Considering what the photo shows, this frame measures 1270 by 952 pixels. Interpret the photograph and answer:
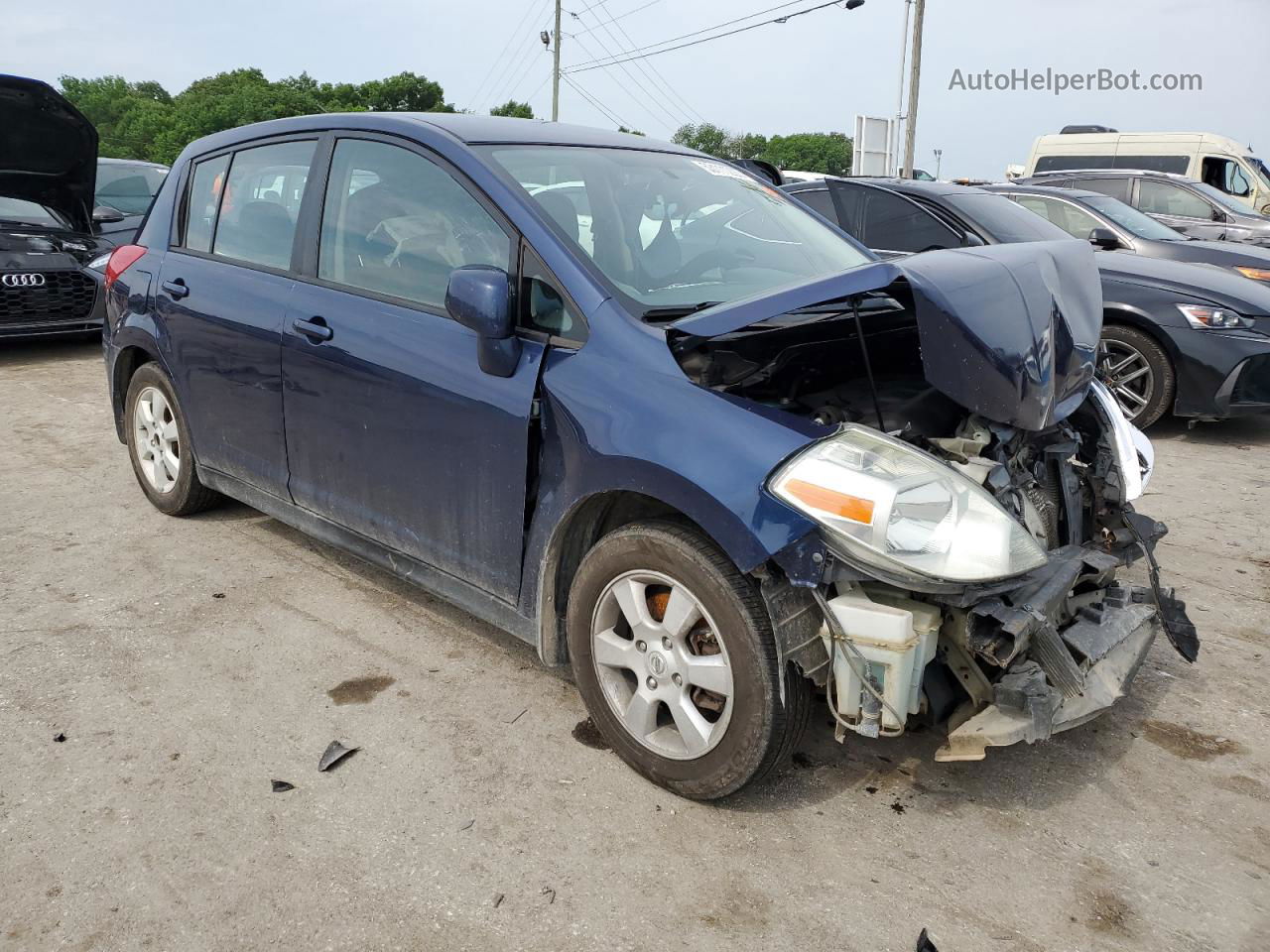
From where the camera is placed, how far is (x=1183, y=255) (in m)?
8.15

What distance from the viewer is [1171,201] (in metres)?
11.8

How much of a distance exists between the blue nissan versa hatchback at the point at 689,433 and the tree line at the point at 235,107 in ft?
168

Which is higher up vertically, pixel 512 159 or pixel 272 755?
pixel 512 159

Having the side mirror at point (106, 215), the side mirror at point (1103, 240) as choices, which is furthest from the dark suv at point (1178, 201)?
the side mirror at point (106, 215)

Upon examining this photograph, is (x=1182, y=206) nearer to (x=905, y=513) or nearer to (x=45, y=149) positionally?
(x=905, y=513)

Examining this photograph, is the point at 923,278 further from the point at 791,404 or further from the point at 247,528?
the point at 247,528

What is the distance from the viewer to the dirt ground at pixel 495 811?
7.34 feet

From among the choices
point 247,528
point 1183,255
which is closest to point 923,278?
point 247,528

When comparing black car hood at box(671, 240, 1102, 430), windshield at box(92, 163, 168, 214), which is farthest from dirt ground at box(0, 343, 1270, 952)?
windshield at box(92, 163, 168, 214)

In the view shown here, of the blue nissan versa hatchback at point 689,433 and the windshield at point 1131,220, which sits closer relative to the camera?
the blue nissan versa hatchback at point 689,433

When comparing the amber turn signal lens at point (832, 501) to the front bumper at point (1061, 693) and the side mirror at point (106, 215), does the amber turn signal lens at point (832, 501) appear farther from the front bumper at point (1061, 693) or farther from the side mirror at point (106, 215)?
the side mirror at point (106, 215)

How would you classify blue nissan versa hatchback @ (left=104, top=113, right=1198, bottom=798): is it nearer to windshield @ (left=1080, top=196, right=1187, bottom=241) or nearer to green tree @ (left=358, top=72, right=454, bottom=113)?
windshield @ (left=1080, top=196, right=1187, bottom=241)

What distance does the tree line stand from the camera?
64.1 meters

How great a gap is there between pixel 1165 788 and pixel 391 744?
2.18m
